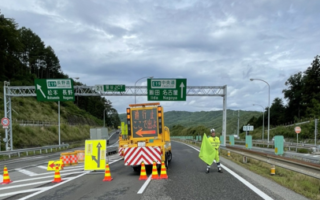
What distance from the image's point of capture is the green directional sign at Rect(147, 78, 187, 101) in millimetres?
29344

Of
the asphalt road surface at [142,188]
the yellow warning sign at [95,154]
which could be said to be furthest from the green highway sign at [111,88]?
the asphalt road surface at [142,188]

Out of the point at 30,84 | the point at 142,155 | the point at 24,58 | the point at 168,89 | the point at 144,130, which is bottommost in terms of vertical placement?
the point at 142,155

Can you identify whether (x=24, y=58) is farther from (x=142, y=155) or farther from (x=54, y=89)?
(x=142, y=155)

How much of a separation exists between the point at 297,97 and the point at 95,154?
3750 inches

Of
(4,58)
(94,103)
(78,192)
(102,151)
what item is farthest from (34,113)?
(94,103)

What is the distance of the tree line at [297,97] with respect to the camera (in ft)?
267

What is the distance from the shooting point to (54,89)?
94.1 feet

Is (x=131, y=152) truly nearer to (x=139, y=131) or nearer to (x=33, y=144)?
(x=139, y=131)

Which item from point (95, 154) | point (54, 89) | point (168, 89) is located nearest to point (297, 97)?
point (168, 89)

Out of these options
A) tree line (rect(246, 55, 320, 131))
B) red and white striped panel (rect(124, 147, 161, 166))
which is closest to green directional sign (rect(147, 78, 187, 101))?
red and white striped panel (rect(124, 147, 161, 166))

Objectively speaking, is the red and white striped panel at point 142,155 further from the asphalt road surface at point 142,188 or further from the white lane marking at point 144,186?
the white lane marking at point 144,186

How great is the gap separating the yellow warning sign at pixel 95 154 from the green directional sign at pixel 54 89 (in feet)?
57.3

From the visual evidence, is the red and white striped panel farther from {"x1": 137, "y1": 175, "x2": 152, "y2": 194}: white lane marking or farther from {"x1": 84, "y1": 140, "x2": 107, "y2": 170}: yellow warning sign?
{"x1": 137, "y1": 175, "x2": 152, "y2": 194}: white lane marking

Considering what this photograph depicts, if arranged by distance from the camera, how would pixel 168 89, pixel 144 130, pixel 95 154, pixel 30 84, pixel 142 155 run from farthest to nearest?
pixel 30 84 < pixel 168 89 < pixel 144 130 < pixel 95 154 < pixel 142 155
